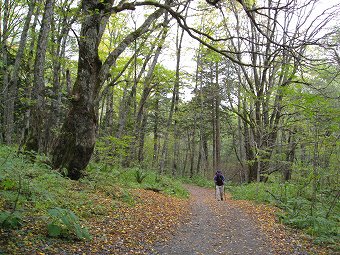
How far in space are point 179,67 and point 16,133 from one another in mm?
12419

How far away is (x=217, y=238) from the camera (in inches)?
265

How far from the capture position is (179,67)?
21656 mm

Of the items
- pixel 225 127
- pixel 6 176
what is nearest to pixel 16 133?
pixel 6 176

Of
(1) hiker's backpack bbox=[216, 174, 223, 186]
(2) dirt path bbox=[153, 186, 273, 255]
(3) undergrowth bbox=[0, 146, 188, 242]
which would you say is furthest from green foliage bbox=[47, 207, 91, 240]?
(1) hiker's backpack bbox=[216, 174, 223, 186]

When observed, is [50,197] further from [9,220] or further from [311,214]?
[311,214]

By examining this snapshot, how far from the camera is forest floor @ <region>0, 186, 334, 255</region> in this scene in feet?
12.9

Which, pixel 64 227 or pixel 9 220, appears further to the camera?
pixel 64 227

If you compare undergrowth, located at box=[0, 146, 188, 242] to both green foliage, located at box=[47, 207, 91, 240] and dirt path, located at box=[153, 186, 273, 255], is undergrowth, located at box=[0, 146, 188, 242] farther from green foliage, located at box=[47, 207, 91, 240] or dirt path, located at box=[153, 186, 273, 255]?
dirt path, located at box=[153, 186, 273, 255]

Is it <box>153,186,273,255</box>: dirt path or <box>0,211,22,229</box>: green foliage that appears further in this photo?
<box>153,186,273,255</box>: dirt path

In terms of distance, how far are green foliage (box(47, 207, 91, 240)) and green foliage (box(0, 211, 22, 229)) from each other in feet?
1.46

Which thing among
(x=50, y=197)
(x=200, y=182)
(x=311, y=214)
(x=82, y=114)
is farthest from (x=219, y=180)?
(x=200, y=182)

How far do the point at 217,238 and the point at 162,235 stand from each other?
1462mm

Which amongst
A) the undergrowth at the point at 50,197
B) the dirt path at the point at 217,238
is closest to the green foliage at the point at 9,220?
the undergrowth at the point at 50,197

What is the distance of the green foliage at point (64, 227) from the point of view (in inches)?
154
